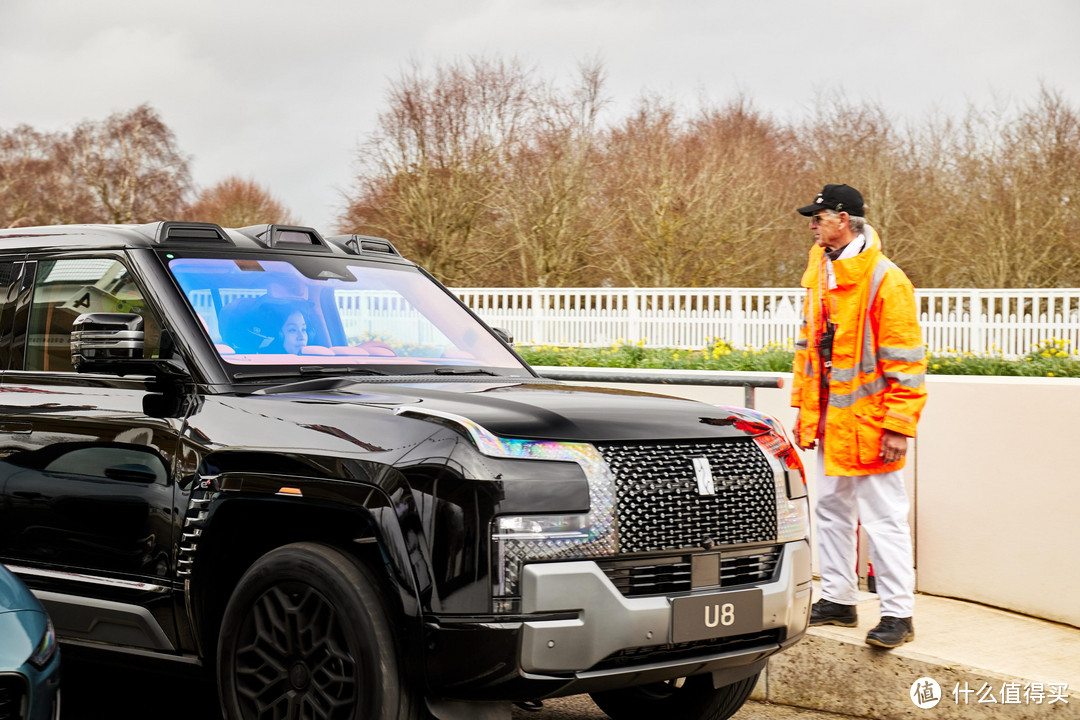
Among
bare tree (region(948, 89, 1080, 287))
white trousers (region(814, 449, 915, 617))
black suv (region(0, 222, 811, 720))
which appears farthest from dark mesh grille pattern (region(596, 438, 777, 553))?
bare tree (region(948, 89, 1080, 287))

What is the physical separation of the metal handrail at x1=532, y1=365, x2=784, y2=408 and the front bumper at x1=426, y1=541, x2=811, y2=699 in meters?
3.33

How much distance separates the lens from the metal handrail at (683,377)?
7.11 metres

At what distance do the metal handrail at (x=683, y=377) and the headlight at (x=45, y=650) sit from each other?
349 centimetres

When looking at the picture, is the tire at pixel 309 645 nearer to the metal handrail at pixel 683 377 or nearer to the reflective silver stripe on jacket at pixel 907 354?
the reflective silver stripe on jacket at pixel 907 354

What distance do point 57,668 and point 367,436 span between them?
117cm

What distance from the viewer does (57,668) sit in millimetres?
3803

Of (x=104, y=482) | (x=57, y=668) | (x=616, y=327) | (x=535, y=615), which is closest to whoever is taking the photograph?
(x=535, y=615)

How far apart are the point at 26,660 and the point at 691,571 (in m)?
1.96

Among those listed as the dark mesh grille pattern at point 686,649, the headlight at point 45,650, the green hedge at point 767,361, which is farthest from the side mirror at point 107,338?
the green hedge at point 767,361

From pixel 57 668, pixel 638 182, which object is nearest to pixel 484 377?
pixel 57 668

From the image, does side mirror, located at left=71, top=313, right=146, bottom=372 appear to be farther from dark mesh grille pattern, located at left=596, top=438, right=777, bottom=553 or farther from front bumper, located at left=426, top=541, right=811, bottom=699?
dark mesh grille pattern, located at left=596, top=438, right=777, bottom=553

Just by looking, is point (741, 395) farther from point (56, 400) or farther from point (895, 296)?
point (56, 400)

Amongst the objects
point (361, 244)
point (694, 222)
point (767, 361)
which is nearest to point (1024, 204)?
point (694, 222)

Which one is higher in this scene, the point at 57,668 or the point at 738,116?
the point at 738,116
